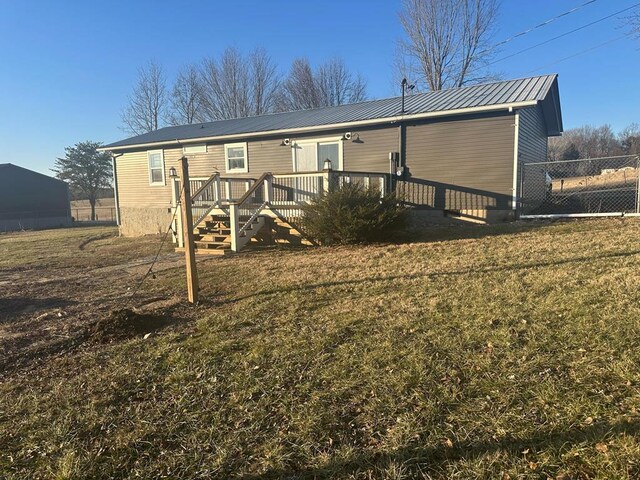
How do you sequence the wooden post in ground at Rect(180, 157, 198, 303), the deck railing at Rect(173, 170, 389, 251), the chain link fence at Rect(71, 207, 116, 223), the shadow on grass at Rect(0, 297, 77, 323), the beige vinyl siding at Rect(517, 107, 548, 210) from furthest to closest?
the chain link fence at Rect(71, 207, 116, 223) < the beige vinyl siding at Rect(517, 107, 548, 210) < the deck railing at Rect(173, 170, 389, 251) < the shadow on grass at Rect(0, 297, 77, 323) < the wooden post in ground at Rect(180, 157, 198, 303)

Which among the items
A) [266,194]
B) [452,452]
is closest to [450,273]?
[452,452]

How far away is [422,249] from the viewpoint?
26.8ft

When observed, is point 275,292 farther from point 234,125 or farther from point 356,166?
point 234,125

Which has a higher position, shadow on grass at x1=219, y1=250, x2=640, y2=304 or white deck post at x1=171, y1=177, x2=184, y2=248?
white deck post at x1=171, y1=177, x2=184, y2=248

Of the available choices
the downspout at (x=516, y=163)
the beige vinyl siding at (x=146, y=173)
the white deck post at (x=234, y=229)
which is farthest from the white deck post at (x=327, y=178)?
the beige vinyl siding at (x=146, y=173)

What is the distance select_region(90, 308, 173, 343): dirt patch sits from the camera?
15.3ft

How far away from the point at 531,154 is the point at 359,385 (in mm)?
12947

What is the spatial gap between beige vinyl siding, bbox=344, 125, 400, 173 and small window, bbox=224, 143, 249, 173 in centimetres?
428

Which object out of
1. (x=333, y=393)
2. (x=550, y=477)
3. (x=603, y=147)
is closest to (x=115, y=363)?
(x=333, y=393)

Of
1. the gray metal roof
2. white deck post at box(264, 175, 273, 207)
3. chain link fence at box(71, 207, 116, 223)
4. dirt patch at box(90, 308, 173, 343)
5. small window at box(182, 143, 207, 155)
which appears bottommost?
dirt patch at box(90, 308, 173, 343)

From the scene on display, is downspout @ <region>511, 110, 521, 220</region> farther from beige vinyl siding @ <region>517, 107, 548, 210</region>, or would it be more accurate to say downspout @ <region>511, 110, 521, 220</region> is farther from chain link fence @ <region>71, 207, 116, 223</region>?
chain link fence @ <region>71, 207, 116, 223</region>

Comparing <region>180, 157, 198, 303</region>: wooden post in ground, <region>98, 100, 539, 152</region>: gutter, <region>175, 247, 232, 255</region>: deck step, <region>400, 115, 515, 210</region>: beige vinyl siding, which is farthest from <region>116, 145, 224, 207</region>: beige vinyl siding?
<region>180, 157, 198, 303</region>: wooden post in ground

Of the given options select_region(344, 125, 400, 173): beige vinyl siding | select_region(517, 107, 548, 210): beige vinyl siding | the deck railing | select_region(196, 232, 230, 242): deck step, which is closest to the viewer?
the deck railing

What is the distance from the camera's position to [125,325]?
15.9ft
